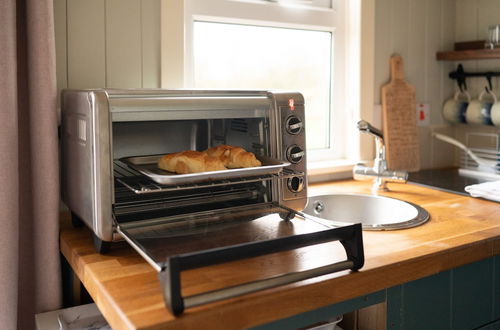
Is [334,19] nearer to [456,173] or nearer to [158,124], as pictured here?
[456,173]

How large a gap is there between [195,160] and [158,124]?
277 millimetres

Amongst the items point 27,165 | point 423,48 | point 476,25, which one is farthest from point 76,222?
point 476,25

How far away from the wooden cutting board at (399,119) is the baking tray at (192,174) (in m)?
0.97

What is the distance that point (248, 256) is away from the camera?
91 centimetres

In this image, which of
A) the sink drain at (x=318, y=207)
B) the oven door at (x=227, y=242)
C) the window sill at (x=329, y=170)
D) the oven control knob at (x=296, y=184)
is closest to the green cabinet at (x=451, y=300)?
the oven door at (x=227, y=242)

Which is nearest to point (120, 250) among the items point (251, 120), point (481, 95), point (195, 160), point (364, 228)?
point (195, 160)

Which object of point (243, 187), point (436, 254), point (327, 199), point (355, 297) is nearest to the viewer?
point (355, 297)

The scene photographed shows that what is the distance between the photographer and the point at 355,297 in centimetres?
106

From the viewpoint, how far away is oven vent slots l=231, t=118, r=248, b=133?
1.34 meters

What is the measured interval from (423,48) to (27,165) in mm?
1616

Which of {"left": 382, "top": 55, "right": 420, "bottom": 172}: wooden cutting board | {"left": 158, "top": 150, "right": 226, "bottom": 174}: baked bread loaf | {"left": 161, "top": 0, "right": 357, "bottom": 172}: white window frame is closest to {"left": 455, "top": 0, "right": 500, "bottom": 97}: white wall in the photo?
{"left": 382, "top": 55, "right": 420, "bottom": 172}: wooden cutting board

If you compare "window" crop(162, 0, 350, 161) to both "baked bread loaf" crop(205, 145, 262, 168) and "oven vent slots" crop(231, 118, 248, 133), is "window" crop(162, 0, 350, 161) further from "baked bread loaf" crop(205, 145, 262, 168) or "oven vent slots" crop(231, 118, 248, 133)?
"baked bread loaf" crop(205, 145, 262, 168)

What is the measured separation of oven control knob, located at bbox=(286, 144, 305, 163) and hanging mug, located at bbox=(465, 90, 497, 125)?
1.12 m

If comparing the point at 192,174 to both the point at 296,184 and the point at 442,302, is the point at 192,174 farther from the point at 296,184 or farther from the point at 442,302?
the point at 442,302
